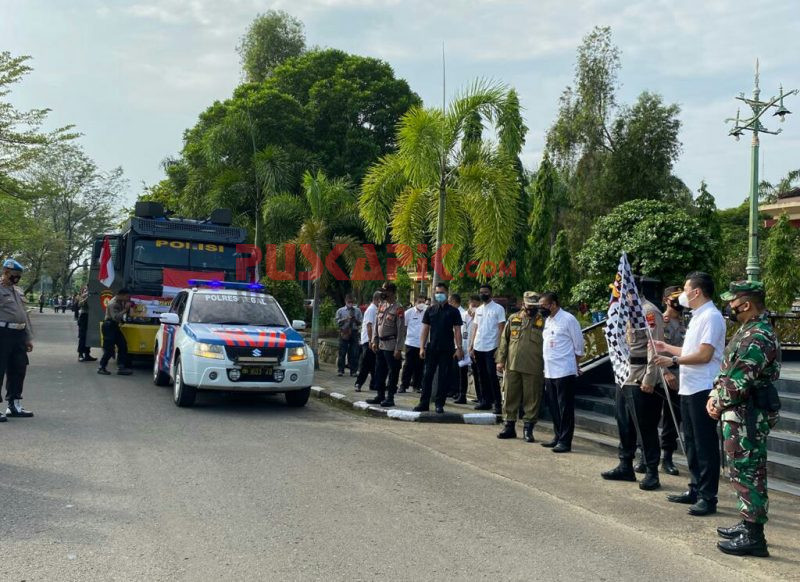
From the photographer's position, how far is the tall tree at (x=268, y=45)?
42469mm

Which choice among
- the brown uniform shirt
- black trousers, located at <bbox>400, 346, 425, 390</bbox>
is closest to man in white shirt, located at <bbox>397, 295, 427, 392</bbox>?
black trousers, located at <bbox>400, 346, 425, 390</bbox>

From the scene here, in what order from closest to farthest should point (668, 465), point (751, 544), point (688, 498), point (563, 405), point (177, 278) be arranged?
point (751, 544) → point (688, 498) → point (668, 465) → point (563, 405) → point (177, 278)

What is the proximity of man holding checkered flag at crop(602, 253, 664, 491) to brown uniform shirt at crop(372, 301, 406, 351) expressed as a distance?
15.5 ft

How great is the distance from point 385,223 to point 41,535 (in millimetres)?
11884

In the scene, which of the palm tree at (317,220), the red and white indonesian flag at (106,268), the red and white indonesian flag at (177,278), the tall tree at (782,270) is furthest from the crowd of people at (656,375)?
the tall tree at (782,270)

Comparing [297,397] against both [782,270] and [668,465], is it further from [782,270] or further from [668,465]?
[782,270]

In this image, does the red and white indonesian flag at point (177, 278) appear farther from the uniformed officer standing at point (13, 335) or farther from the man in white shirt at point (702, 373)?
the man in white shirt at point (702, 373)

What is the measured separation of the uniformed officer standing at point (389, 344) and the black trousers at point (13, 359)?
5.03m

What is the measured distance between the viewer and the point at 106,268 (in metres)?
15.6

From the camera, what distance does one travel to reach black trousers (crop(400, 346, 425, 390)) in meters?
13.6

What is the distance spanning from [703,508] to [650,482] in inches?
35.0

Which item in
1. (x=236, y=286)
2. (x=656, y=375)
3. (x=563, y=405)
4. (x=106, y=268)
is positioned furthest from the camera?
(x=106, y=268)

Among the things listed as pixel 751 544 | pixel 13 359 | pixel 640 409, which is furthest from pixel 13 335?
pixel 751 544

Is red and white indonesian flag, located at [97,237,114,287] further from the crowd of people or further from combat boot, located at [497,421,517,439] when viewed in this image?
combat boot, located at [497,421,517,439]
